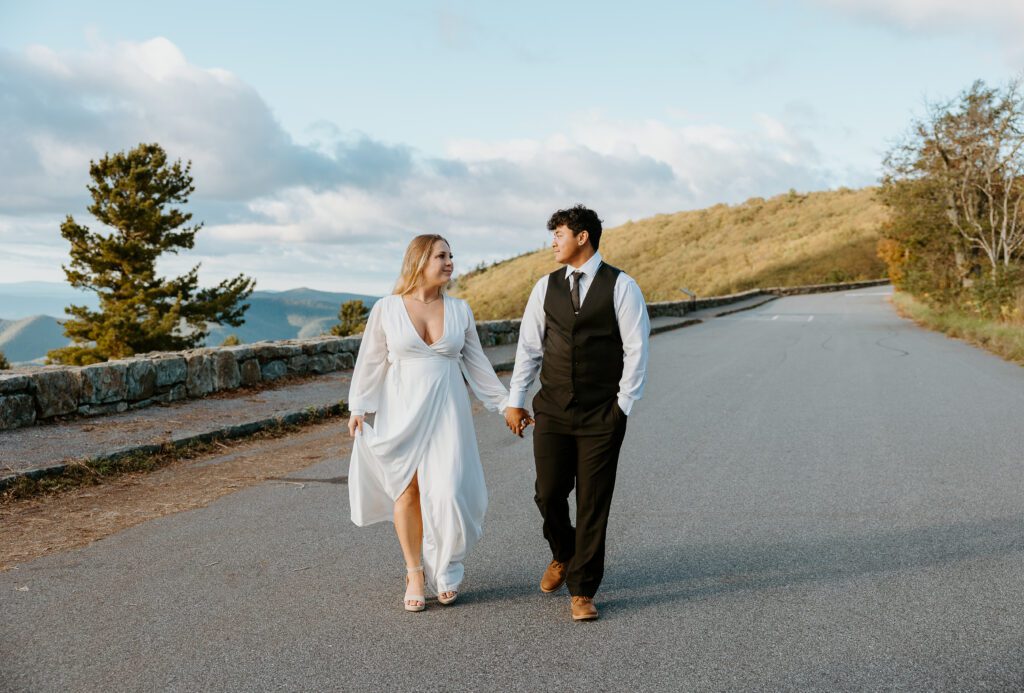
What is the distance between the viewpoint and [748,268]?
67812 mm

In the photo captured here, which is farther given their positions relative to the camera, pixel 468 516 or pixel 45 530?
pixel 45 530

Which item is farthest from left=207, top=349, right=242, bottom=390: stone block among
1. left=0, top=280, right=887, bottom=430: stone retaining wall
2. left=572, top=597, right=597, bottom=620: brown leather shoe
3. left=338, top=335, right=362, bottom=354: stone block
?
left=572, top=597, right=597, bottom=620: brown leather shoe

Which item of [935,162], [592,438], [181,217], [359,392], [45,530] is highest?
[181,217]

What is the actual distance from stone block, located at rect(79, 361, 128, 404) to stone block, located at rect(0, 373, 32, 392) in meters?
0.68

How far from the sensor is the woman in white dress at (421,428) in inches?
171

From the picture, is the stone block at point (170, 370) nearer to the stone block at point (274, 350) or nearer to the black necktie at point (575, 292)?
Answer: the stone block at point (274, 350)

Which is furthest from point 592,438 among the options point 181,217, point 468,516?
point 181,217

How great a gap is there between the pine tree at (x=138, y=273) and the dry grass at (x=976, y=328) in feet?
115

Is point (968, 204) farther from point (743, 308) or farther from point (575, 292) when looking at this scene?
point (575, 292)

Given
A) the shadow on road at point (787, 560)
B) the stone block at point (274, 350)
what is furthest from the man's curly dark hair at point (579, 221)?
the stone block at point (274, 350)

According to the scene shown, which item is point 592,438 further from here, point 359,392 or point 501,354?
point 501,354

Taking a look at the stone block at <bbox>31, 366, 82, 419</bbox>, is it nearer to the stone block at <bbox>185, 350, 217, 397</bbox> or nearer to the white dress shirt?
the stone block at <bbox>185, 350, 217, 397</bbox>

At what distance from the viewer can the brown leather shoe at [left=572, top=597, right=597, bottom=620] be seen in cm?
404

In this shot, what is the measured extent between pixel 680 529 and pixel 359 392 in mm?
2364
